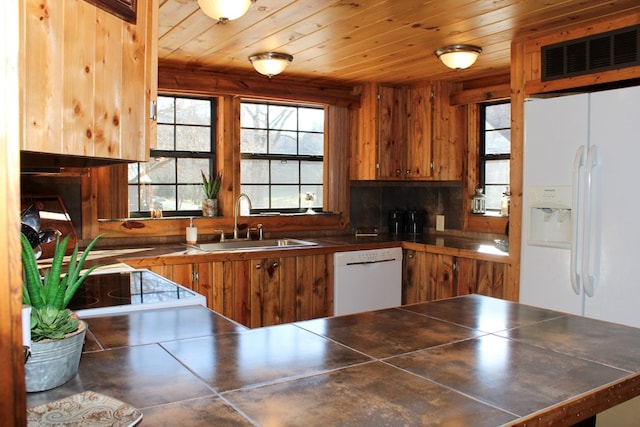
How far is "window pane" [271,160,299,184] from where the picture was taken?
499cm

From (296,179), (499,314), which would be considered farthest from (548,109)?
(296,179)

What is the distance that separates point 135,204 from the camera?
4.36 metres

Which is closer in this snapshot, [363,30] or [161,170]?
[363,30]

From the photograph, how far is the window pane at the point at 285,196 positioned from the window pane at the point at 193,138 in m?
0.72

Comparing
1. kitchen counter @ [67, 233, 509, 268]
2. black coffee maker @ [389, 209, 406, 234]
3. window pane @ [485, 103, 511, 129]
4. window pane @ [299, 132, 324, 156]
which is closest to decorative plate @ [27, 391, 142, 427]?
kitchen counter @ [67, 233, 509, 268]

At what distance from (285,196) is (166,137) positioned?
3.91ft

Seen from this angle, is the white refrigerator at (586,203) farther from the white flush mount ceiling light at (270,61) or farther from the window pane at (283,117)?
the window pane at (283,117)

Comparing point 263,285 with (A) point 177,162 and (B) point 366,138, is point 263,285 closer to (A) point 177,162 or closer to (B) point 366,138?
(A) point 177,162

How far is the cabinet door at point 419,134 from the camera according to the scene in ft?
16.4

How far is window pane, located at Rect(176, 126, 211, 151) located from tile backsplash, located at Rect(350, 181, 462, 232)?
148 centimetres

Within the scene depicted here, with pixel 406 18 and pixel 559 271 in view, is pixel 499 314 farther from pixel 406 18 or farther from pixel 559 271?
pixel 406 18

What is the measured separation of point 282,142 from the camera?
501cm

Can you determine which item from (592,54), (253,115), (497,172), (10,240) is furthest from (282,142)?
(10,240)

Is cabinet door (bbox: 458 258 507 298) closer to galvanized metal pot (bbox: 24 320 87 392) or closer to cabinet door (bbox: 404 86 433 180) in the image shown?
cabinet door (bbox: 404 86 433 180)
